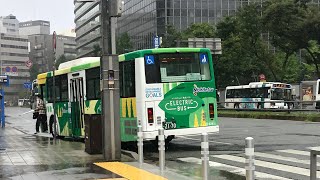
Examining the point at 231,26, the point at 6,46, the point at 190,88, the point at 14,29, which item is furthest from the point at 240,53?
the point at 14,29

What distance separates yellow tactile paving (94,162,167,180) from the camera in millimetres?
9203

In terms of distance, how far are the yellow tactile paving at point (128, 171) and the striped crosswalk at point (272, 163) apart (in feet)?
6.24

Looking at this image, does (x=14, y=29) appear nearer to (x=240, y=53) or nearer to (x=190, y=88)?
(x=240, y=53)

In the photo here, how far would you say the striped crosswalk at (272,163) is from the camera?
9.58 meters

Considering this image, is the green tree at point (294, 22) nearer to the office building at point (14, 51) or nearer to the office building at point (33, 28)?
the office building at point (14, 51)

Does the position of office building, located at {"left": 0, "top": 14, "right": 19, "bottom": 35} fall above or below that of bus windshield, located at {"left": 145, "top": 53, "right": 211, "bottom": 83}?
above

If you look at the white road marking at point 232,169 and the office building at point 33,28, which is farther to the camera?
the office building at point 33,28

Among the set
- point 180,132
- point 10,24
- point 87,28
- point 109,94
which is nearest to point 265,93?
point 180,132

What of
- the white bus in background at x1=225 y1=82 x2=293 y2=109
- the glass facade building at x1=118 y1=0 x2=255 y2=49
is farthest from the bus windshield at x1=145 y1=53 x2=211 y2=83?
the glass facade building at x1=118 y1=0 x2=255 y2=49

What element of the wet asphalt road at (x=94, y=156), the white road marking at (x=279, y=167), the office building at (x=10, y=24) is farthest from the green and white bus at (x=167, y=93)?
the office building at (x=10, y=24)

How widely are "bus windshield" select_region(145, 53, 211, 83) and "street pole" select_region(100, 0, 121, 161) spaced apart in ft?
6.47

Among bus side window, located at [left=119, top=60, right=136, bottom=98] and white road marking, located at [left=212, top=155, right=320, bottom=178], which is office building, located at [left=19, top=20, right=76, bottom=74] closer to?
bus side window, located at [left=119, top=60, right=136, bottom=98]

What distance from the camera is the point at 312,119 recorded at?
27688 mm

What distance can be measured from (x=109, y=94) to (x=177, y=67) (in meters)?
3.06
